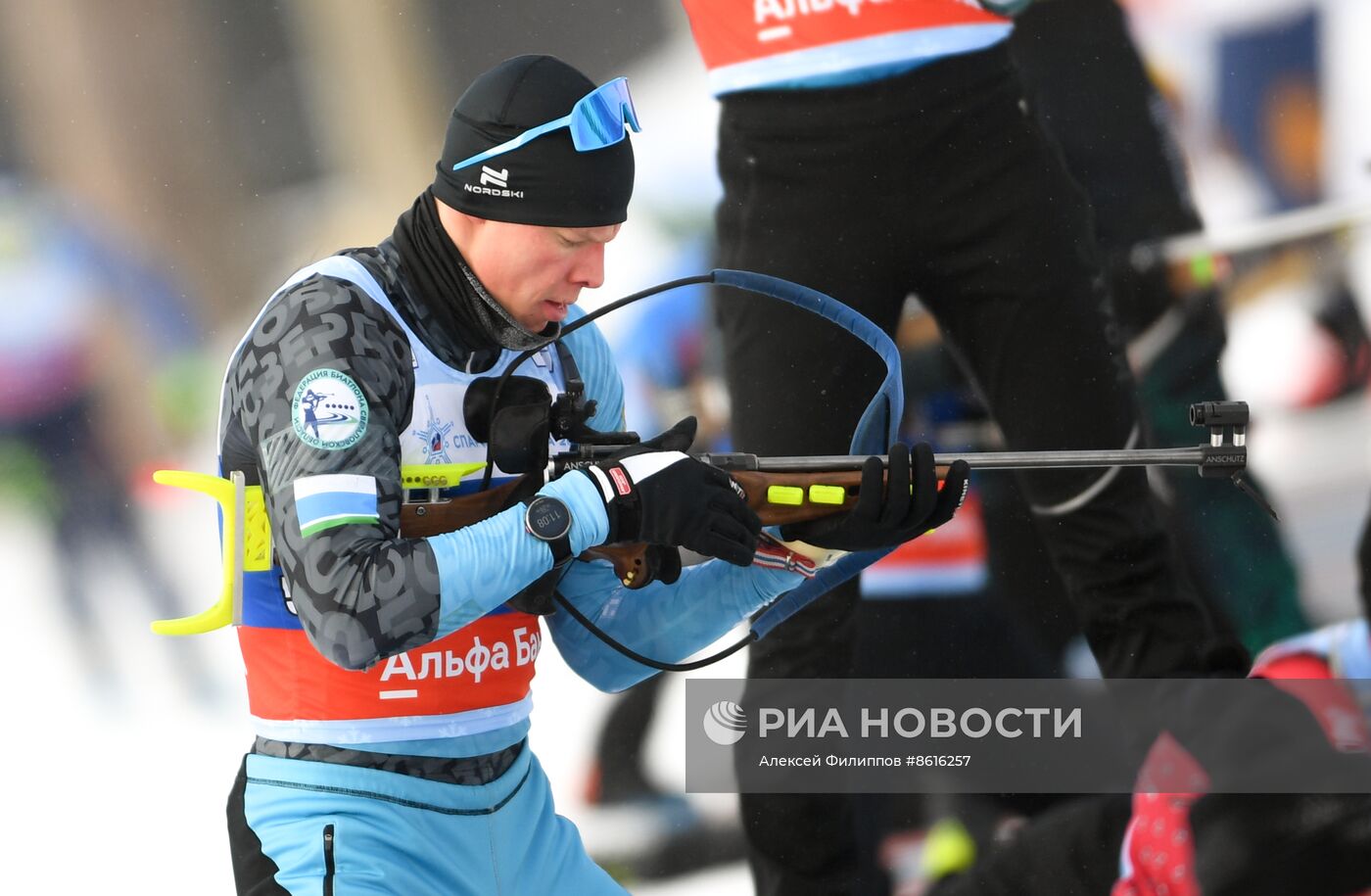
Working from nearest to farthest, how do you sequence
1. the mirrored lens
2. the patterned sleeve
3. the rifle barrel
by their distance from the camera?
the patterned sleeve, the mirrored lens, the rifle barrel

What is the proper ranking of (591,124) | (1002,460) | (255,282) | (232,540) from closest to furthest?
(232,540), (591,124), (1002,460), (255,282)

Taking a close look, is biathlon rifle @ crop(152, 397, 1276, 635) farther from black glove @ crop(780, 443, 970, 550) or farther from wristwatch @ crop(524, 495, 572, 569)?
wristwatch @ crop(524, 495, 572, 569)

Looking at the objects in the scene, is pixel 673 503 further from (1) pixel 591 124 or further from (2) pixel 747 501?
(1) pixel 591 124

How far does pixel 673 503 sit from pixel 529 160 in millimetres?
499

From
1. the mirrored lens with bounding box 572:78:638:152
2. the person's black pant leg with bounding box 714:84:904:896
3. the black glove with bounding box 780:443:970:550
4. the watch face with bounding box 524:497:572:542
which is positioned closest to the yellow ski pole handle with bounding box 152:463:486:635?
the watch face with bounding box 524:497:572:542

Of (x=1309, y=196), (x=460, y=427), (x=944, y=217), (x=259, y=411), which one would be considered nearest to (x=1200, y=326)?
(x=1309, y=196)

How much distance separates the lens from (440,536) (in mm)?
1687

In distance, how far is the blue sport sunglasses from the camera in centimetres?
183

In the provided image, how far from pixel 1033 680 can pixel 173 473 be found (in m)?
1.93

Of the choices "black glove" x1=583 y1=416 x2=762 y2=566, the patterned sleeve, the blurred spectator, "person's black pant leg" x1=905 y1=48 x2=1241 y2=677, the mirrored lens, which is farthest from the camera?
the blurred spectator

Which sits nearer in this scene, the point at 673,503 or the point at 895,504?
the point at 673,503

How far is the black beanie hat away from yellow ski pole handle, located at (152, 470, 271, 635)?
1.59ft

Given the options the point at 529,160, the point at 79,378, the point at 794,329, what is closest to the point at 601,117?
the point at 529,160

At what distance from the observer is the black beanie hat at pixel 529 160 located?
1.83 metres
